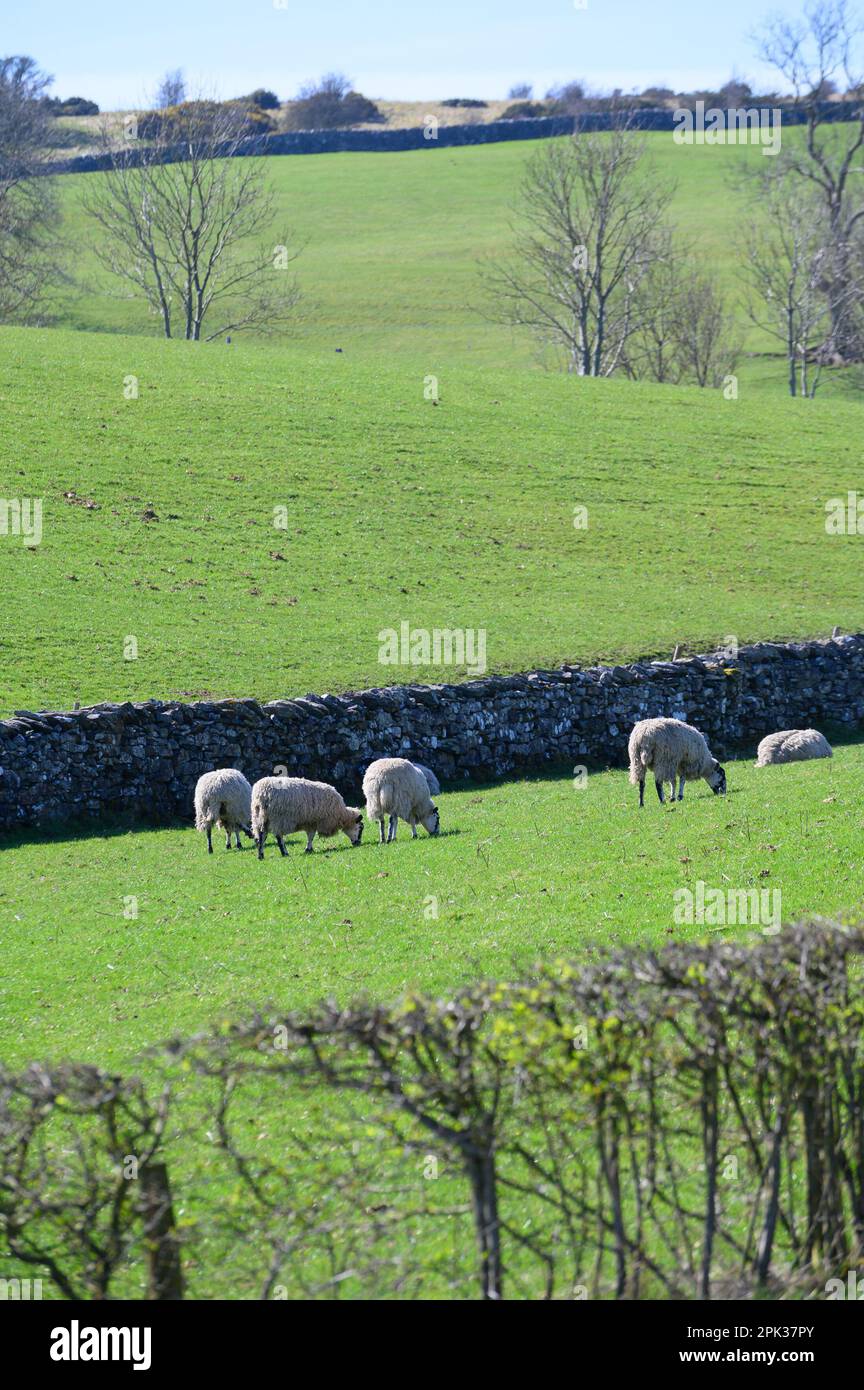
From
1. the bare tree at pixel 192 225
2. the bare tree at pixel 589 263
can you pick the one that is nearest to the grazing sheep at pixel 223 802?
the bare tree at pixel 192 225

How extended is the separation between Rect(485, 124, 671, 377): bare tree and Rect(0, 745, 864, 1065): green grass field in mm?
56469

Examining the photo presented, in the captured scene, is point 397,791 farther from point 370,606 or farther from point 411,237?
point 411,237

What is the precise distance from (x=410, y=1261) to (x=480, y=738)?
22.8 m

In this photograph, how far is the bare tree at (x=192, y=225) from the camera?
76375mm

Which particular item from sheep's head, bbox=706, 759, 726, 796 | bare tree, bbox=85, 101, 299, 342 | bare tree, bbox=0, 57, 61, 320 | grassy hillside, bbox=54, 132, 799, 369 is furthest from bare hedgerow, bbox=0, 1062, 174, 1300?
bare tree, bbox=0, 57, 61, 320

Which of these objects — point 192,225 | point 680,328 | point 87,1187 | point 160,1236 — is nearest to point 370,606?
point 160,1236

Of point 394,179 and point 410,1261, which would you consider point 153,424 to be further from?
point 394,179

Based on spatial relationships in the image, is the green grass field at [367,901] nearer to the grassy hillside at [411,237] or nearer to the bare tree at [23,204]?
the grassy hillside at [411,237]

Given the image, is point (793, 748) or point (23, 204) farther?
point (23, 204)

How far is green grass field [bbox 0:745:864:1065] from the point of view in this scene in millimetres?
14172

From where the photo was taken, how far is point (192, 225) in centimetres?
7775

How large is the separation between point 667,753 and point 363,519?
2012cm

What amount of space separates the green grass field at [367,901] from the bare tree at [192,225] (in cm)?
5433

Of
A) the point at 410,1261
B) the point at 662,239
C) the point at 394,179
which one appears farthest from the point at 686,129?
the point at 410,1261
